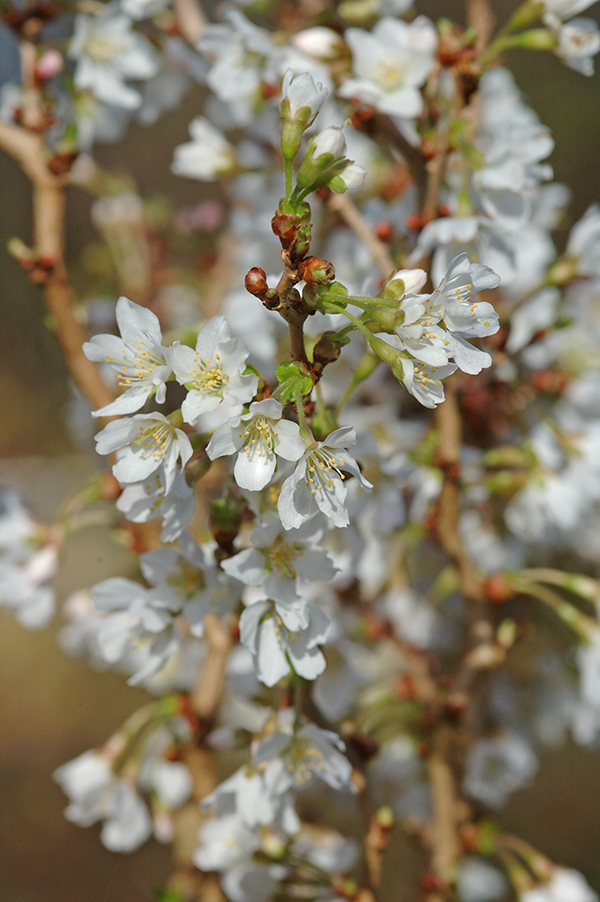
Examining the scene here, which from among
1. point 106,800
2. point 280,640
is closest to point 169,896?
point 106,800

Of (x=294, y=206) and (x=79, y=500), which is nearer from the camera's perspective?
(x=294, y=206)

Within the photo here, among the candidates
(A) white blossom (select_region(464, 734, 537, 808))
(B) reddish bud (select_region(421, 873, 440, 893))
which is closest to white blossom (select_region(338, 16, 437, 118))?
(A) white blossom (select_region(464, 734, 537, 808))

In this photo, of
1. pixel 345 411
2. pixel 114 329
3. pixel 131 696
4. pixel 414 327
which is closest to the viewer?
pixel 414 327

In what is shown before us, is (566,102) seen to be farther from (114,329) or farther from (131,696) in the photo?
(131,696)

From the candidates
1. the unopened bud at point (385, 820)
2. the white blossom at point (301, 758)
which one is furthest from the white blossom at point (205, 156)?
the unopened bud at point (385, 820)

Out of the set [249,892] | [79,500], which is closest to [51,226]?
[79,500]
